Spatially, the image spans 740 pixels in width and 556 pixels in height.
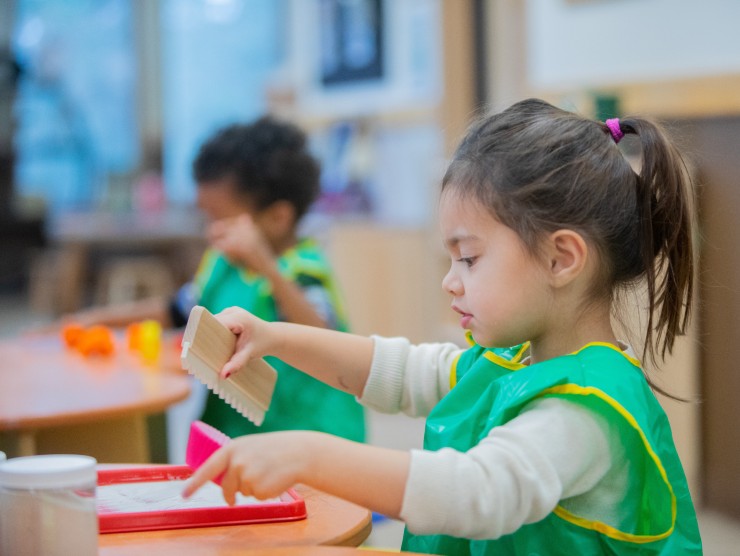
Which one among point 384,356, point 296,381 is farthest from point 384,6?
point 384,356

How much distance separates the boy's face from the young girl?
119 centimetres

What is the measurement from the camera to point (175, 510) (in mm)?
872

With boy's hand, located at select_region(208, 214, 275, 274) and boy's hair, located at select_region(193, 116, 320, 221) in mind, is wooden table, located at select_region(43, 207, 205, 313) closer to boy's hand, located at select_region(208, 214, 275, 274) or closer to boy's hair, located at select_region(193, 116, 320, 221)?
boy's hair, located at select_region(193, 116, 320, 221)

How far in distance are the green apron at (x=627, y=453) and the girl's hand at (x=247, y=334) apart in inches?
9.7

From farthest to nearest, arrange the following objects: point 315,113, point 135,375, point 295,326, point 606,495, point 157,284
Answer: point 157,284, point 315,113, point 135,375, point 295,326, point 606,495

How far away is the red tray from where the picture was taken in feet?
2.83

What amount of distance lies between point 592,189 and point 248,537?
45 centimetres

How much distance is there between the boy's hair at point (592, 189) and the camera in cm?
90

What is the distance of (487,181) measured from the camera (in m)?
0.92

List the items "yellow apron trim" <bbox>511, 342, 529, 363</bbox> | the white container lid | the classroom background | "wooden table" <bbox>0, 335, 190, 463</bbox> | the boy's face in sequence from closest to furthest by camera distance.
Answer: the white container lid < "yellow apron trim" <bbox>511, 342, 529, 363</bbox> < "wooden table" <bbox>0, 335, 190, 463</bbox> < the boy's face < the classroom background

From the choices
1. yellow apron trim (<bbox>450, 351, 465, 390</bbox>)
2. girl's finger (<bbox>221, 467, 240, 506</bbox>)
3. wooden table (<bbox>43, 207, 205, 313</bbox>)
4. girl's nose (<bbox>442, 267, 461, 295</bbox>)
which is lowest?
wooden table (<bbox>43, 207, 205, 313</bbox>)

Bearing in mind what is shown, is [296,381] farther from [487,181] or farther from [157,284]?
[157,284]

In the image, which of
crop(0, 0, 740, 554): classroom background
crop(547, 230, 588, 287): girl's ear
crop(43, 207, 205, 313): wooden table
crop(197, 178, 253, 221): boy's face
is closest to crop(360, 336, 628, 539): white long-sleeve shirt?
crop(547, 230, 588, 287): girl's ear

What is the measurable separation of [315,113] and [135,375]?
3.60 meters
